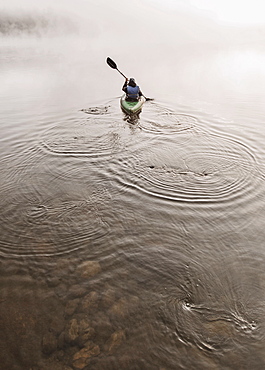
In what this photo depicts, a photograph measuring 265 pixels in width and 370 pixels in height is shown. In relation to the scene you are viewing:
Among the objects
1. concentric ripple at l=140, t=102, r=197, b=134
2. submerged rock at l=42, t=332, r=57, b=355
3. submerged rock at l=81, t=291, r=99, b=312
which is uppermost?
concentric ripple at l=140, t=102, r=197, b=134

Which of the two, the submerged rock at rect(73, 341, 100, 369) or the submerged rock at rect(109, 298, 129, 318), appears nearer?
the submerged rock at rect(73, 341, 100, 369)

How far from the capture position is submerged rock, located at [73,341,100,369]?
3.87 m

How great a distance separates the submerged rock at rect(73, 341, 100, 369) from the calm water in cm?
2

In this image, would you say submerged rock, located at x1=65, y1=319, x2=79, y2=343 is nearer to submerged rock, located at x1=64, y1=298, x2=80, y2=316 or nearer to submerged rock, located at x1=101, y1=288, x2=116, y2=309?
submerged rock, located at x1=64, y1=298, x2=80, y2=316

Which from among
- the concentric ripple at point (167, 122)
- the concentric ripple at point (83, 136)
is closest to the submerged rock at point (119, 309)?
the concentric ripple at point (83, 136)

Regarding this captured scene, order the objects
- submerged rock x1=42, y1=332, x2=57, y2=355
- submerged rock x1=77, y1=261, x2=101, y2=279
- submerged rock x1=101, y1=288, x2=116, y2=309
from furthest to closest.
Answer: submerged rock x1=77, y1=261, x2=101, y2=279, submerged rock x1=101, y1=288, x2=116, y2=309, submerged rock x1=42, y1=332, x2=57, y2=355

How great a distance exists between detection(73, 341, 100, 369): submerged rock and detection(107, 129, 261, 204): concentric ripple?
4298 mm

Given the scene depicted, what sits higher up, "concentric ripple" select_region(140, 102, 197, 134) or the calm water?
"concentric ripple" select_region(140, 102, 197, 134)

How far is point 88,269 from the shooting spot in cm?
538

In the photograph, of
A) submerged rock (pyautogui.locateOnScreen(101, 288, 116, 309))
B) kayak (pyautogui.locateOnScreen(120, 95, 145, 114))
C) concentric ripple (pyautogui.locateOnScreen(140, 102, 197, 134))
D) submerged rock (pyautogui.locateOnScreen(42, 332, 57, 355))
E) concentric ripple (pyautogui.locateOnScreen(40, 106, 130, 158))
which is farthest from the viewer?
kayak (pyautogui.locateOnScreen(120, 95, 145, 114))

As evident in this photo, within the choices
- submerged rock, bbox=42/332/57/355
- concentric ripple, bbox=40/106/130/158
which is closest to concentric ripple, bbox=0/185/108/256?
submerged rock, bbox=42/332/57/355

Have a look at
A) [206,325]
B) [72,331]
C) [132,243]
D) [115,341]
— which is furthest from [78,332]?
[132,243]

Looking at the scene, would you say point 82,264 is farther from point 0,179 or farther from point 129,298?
point 0,179

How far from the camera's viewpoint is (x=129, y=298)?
190 inches
